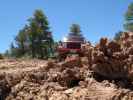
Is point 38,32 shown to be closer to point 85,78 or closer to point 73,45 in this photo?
point 73,45

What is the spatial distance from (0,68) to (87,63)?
5641 millimetres

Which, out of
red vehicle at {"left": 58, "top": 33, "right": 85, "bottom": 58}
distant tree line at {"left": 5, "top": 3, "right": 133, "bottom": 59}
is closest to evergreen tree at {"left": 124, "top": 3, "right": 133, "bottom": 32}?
distant tree line at {"left": 5, "top": 3, "right": 133, "bottom": 59}

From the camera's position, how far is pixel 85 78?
1606cm

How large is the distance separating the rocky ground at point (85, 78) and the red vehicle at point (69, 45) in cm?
498

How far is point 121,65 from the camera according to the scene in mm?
15555

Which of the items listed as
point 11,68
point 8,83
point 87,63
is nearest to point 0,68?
point 11,68

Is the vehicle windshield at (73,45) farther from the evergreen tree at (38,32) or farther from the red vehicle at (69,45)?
the evergreen tree at (38,32)

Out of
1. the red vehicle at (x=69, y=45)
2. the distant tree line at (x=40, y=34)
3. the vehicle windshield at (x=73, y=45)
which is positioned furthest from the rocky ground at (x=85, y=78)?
the distant tree line at (x=40, y=34)

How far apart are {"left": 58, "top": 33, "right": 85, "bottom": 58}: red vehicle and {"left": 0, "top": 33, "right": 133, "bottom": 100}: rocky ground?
4977 millimetres

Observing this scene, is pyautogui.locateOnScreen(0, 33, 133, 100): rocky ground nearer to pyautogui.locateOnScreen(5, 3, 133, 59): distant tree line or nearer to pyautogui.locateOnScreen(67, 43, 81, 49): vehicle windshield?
pyautogui.locateOnScreen(67, 43, 81, 49): vehicle windshield

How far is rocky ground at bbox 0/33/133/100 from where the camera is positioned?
15.0 metres

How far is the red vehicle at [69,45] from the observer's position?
22.2 m

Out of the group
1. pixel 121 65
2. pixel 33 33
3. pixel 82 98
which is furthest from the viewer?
pixel 33 33

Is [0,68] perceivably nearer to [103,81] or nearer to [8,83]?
[8,83]
